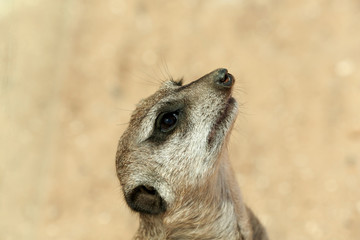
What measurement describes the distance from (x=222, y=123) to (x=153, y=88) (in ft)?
9.46

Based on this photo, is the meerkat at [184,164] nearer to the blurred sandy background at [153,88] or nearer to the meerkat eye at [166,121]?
the meerkat eye at [166,121]

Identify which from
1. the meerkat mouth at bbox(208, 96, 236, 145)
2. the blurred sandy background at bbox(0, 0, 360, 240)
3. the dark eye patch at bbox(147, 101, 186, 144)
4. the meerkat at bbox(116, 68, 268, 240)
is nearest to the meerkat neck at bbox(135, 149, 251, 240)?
the meerkat at bbox(116, 68, 268, 240)

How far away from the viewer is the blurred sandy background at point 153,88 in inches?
180

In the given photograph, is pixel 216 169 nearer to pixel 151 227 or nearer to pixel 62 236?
pixel 151 227

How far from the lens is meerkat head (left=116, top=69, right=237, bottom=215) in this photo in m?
2.66

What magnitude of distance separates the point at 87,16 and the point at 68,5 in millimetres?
254

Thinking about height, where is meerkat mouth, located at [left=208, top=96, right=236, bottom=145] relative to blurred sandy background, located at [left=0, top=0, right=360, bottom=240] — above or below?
below

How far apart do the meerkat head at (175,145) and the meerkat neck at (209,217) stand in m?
0.07

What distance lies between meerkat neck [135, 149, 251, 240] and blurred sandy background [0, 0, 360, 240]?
167 cm

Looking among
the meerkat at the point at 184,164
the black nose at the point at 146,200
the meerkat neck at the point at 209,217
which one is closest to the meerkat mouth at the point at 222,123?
the meerkat at the point at 184,164

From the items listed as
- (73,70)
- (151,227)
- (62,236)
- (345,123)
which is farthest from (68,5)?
(151,227)

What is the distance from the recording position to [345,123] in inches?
187

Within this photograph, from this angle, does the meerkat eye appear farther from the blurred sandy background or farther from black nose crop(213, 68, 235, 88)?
the blurred sandy background

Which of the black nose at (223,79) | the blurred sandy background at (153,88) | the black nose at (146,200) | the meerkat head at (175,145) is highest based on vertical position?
the blurred sandy background at (153,88)
